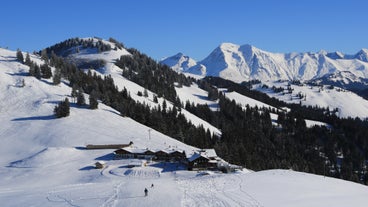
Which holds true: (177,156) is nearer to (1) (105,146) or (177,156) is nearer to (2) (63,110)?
(1) (105,146)

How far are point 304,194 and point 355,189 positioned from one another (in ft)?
41.8

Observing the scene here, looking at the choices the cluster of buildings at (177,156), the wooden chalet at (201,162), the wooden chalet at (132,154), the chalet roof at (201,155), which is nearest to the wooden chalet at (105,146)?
the cluster of buildings at (177,156)

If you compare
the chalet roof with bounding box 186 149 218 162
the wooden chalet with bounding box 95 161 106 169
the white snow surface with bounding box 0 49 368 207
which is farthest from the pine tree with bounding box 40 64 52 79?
the chalet roof with bounding box 186 149 218 162

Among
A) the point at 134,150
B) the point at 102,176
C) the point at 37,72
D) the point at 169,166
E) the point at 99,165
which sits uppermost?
the point at 37,72

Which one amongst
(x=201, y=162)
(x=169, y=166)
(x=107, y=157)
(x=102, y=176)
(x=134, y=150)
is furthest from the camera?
(x=134, y=150)

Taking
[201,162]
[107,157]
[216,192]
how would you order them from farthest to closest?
[107,157] → [201,162] → [216,192]

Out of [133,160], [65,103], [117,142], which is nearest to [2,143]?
[65,103]

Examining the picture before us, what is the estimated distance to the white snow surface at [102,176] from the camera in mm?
54031

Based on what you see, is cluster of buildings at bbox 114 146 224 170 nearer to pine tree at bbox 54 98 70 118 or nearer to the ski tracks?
the ski tracks

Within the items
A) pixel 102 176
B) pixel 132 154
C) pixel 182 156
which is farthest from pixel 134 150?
pixel 102 176

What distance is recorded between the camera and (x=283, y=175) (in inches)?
2926

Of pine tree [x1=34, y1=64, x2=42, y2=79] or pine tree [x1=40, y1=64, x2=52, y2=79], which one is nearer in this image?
pine tree [x1=34, y1=64, x2=42, y2=79]

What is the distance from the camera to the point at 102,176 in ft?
255

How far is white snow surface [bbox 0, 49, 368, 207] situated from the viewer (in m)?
54.0
